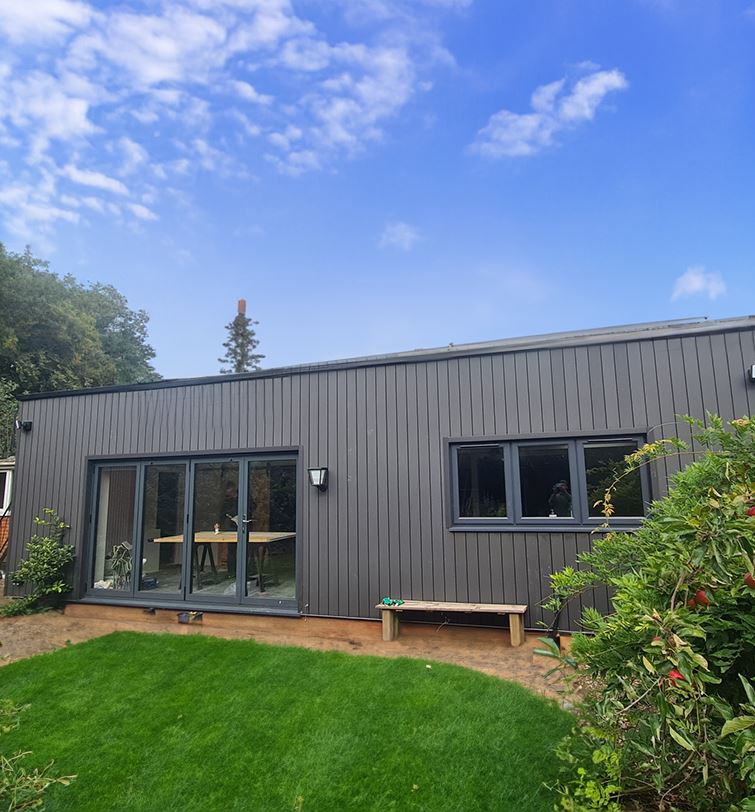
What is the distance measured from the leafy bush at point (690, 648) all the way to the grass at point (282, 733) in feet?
3.64

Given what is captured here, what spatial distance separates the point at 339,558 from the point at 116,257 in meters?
12.0

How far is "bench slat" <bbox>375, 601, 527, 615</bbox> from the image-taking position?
15.5 feet

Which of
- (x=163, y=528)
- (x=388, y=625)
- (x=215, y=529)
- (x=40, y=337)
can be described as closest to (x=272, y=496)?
(x=215, y=529)

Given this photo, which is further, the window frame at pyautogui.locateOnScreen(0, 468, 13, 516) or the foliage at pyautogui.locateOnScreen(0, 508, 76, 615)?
the window frame at pyautogui.locateOnScreen(0, 468, 13, 516)

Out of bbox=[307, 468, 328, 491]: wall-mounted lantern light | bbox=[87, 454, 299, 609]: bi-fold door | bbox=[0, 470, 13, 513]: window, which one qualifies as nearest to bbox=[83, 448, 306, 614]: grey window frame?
bbox=[87, 454, 299, 609]: bi-fold door

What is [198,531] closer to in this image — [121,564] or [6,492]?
[121,564]

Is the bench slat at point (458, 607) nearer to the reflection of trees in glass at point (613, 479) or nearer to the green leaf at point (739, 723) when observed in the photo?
the reflection of trees in glass at point (613, 479)

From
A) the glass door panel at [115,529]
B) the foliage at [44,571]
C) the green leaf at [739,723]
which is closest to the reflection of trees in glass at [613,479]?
the green leaf at [739,723]

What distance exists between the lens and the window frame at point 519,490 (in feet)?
15.8

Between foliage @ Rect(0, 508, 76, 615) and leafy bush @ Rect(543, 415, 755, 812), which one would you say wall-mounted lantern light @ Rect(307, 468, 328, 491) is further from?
leafy bush @ Rect(543, 415, 755, 812)

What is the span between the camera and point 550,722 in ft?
10.4

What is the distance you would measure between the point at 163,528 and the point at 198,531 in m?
0.57

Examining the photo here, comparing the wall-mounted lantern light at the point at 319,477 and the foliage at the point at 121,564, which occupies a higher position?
the wall-mounted lantern light at the point at 319,477

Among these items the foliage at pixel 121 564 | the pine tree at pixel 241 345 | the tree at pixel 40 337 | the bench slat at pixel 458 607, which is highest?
the pine tree at pixel 241 345
